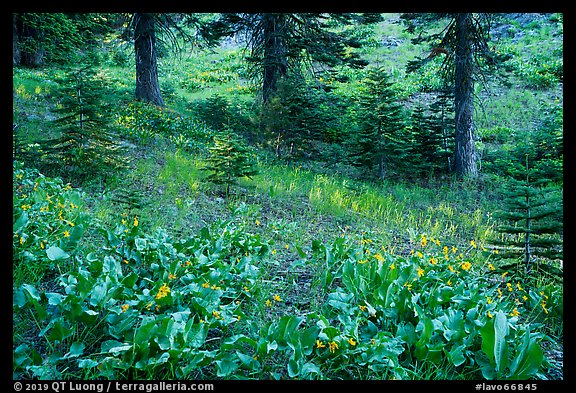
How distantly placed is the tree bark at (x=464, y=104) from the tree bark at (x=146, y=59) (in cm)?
890

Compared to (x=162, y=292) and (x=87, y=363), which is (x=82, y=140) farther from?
(x=87, y=363)

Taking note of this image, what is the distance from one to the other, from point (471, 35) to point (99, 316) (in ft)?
36.6

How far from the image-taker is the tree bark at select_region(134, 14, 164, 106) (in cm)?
1266

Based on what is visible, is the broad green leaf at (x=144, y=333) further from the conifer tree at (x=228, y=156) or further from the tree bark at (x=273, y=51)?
the tree bark at (x=273, y=51)

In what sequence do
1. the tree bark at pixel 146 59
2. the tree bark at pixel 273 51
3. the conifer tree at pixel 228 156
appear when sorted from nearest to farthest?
the conifer tree at pixel 228 156, the tree bark at pixel 273 51, the tree bark at pixel 146 59

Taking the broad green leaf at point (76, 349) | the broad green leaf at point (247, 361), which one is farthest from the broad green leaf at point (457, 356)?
the broad green leaf at point (76, 349)

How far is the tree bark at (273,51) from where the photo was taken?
12.5 meters

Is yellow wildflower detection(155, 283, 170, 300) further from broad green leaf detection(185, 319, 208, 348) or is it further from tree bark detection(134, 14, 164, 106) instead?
tree bark detection(134, 14, 164, 106)

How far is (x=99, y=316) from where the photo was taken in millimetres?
2955

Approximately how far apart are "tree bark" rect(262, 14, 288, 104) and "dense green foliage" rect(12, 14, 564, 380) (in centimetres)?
173

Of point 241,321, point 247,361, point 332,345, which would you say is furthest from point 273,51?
point 247,361

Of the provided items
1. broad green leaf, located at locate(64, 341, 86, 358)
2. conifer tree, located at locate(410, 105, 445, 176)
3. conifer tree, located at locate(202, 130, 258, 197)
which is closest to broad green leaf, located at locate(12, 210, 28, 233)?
broad green leaf, located at locate(64, 341, 86, 358)
